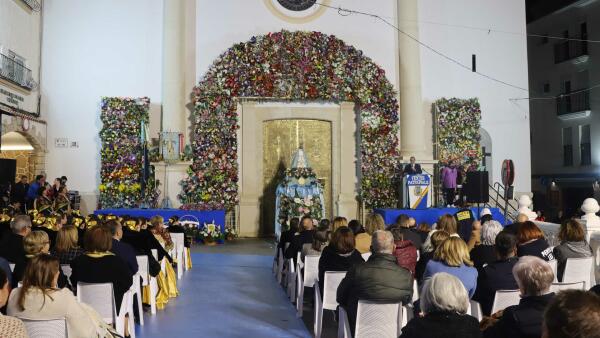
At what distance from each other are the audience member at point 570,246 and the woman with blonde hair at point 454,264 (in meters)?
1.75

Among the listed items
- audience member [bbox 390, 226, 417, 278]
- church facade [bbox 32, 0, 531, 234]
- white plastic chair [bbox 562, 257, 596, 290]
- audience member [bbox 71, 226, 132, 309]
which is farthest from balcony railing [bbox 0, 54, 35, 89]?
white plastic chair [bbox 562, 257, 596, 290]

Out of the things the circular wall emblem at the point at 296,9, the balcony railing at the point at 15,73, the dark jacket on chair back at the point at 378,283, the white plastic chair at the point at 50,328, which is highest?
the circular wall emblem at the point at 296,9

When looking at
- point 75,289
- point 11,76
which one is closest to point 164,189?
point 11,76

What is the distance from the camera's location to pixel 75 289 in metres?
5.23

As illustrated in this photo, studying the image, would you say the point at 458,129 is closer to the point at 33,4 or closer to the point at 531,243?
the point at 531,243

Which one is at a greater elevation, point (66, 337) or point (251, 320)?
point (66, 337)

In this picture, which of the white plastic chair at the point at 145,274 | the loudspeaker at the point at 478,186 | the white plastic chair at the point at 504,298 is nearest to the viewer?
the white plastic chair at the point at 504,298

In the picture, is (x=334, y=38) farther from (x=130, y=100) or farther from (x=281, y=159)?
(x=130, y=100)

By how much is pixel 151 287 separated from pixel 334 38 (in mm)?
10589

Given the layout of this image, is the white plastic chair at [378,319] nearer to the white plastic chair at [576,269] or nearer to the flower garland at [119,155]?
the white plastic chair at [576,269]

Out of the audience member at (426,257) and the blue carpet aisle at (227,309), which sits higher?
the audience member at (426,257)

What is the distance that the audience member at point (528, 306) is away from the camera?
292 cm

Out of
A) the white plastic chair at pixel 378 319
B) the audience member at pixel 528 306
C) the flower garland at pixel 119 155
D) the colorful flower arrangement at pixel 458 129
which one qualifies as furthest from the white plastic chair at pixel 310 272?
the colorful flower arrangement at pixel 458 129

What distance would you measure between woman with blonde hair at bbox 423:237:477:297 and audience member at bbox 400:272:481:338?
5.42 feet
